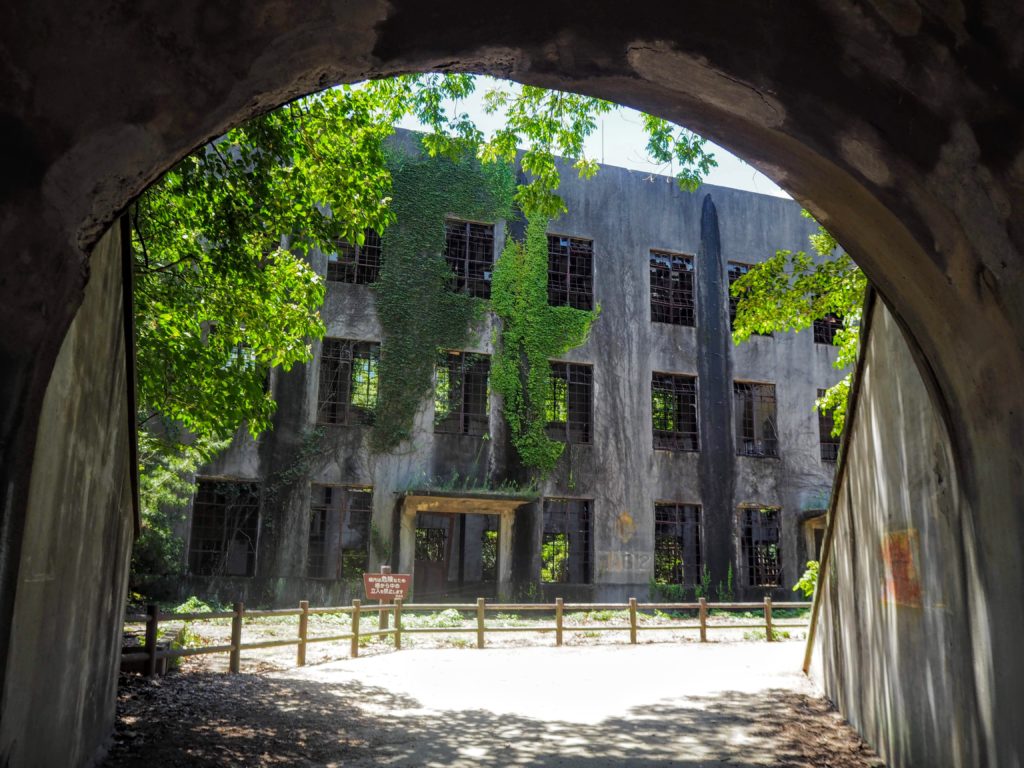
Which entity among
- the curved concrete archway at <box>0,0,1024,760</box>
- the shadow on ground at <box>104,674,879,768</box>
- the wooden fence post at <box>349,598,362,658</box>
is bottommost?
the shadow on ground at <box>104,674,879,768</box>

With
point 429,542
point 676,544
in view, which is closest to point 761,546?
point 676,544

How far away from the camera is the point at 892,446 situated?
17.3ft

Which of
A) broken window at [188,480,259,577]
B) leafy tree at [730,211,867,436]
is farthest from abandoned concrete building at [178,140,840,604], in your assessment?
leafy tree at [730,211,867,436]

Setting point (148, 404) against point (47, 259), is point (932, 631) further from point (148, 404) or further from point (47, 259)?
point (148, 404)

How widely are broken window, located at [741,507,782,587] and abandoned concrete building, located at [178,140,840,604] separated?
41mm

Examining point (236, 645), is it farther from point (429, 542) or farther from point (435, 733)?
point (429, 542)

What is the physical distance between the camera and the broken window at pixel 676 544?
20781 millimetres

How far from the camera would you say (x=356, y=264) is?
19.3 meters

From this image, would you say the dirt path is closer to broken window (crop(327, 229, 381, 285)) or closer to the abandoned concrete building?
the abandoned concrete building

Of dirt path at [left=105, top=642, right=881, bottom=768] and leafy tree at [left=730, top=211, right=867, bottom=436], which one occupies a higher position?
leafy tree at [left=730, top=211, right=867, bottom=436]

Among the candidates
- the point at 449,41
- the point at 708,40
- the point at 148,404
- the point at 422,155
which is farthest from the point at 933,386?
the point at 422,155

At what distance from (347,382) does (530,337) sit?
4.49 meters

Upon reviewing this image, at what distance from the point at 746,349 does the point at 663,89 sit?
19.7 meters

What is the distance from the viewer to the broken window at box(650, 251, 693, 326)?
22000mm
